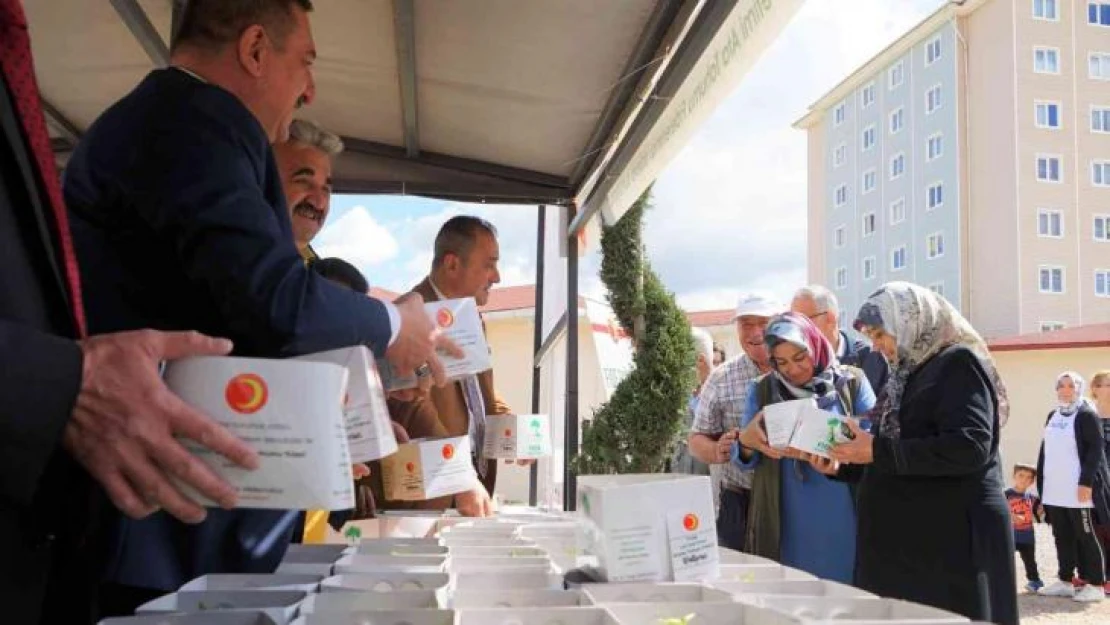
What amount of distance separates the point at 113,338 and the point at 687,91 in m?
2.72

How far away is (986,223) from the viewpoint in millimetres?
37656

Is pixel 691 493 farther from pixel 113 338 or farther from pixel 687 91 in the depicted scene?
pixel 687 91

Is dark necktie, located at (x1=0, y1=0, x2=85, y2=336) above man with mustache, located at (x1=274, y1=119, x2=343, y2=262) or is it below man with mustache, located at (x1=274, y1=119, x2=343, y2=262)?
below

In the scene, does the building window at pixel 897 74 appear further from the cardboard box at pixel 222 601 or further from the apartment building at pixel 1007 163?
the cardboard box at pixel 222 601

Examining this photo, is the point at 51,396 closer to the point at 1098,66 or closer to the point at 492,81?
the point at 492,81

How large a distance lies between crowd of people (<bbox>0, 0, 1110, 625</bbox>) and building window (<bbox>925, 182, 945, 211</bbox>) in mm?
39030

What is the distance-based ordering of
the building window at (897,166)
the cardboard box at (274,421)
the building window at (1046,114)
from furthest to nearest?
the building window at (897,166) → the building window at (1046,114) → the cardboard box at (274,421)

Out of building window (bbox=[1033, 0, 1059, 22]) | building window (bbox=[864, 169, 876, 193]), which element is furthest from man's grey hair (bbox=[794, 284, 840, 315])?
building window (bbox=[864, 169, 876, 193])

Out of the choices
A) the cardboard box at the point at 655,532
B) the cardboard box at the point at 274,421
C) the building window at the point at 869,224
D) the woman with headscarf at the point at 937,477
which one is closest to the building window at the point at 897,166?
the building window at the point at 869,224

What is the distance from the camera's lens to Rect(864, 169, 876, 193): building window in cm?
4615

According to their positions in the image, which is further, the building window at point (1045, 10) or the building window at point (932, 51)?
the building window at point (932, 51)

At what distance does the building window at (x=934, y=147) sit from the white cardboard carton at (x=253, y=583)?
138ft

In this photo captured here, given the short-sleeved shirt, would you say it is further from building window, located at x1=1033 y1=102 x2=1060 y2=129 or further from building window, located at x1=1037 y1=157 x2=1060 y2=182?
building window, located at x1=1033 y1=102 x2=1060 y2=129

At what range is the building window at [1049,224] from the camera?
36219mm
